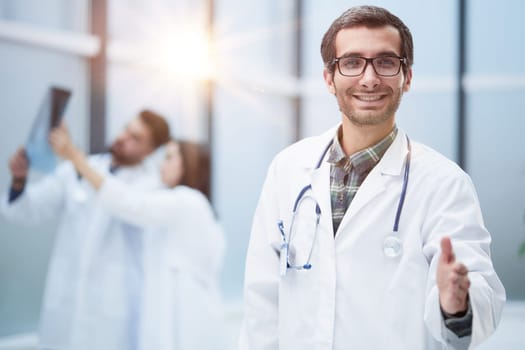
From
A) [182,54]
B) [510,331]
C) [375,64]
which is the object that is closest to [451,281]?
[375,64]

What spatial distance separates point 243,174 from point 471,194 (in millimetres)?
2032

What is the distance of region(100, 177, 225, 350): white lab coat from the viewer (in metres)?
2.64

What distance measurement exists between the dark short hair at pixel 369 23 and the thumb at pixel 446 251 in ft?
1.18

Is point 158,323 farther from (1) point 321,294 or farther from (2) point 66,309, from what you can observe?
(1) point 321,294

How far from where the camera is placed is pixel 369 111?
1.24 meters

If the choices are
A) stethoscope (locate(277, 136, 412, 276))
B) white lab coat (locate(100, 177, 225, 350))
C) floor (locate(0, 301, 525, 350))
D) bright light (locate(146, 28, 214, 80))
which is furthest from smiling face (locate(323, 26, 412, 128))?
bright light (locate(146, 28, 214, 80))

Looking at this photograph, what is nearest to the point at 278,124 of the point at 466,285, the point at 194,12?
the point at 194,12

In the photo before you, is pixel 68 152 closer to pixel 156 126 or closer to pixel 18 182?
pixel 18 182

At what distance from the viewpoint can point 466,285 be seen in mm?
1061

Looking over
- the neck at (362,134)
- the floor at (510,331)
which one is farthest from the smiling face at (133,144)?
the neck at (362,134)

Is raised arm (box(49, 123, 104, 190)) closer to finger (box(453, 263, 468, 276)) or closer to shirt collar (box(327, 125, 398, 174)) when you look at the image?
shirt collar (box(327, 125, 398, 174))

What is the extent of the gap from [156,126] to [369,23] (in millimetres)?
1753

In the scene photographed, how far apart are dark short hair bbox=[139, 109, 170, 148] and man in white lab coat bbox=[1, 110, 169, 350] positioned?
26 cm

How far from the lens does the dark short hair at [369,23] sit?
1.24m
